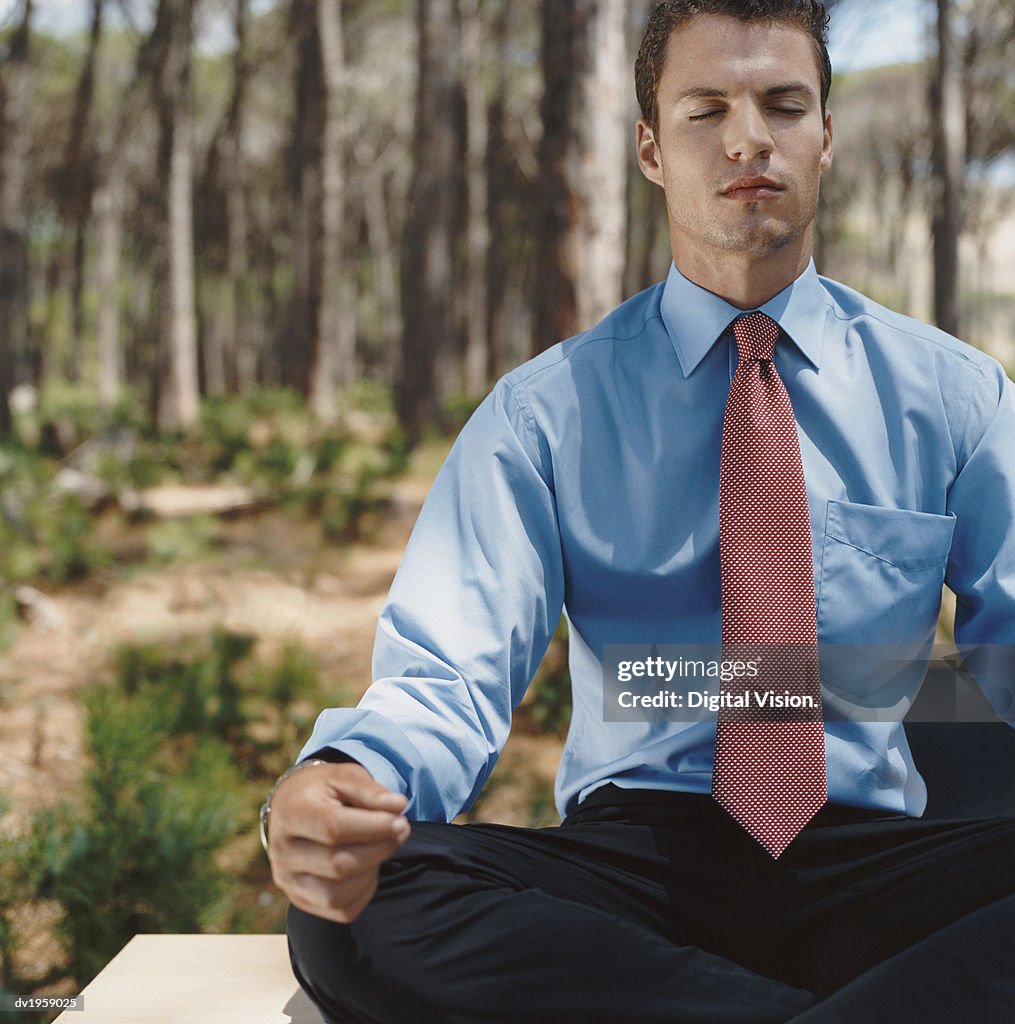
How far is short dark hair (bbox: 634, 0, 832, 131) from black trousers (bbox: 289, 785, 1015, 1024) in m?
1.33

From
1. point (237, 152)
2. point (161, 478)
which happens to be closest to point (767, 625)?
point (161, 478)

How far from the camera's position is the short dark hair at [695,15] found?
2105mm

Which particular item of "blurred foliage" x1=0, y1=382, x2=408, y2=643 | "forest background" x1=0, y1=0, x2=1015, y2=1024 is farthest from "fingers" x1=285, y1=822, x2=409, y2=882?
"blurred foliage" x1=0, y1=382, x2=408, y2=643

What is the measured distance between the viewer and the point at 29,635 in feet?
19.7

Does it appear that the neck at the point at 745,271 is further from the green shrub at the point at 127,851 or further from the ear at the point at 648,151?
the green shrub at the point at 127,851

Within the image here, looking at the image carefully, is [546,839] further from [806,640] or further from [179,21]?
[179,21]

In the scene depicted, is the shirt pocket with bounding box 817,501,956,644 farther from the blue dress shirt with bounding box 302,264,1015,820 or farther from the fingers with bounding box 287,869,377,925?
the fingers with bounding box 287,869,377,925

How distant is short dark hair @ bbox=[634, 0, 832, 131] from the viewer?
6.91ft

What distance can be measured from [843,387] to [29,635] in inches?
195

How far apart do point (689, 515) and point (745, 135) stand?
2.18 feet

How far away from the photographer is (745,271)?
216 cm

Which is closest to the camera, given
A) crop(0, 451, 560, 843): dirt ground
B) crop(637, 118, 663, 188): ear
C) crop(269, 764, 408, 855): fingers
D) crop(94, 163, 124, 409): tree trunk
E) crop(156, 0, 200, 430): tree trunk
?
crop(269, 764, 408, 855): fingers

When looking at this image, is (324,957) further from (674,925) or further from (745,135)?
(745,135)

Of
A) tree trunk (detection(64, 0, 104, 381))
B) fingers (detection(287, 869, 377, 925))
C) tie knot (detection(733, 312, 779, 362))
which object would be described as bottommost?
fingers (detection(287, 869, 377, 925))
